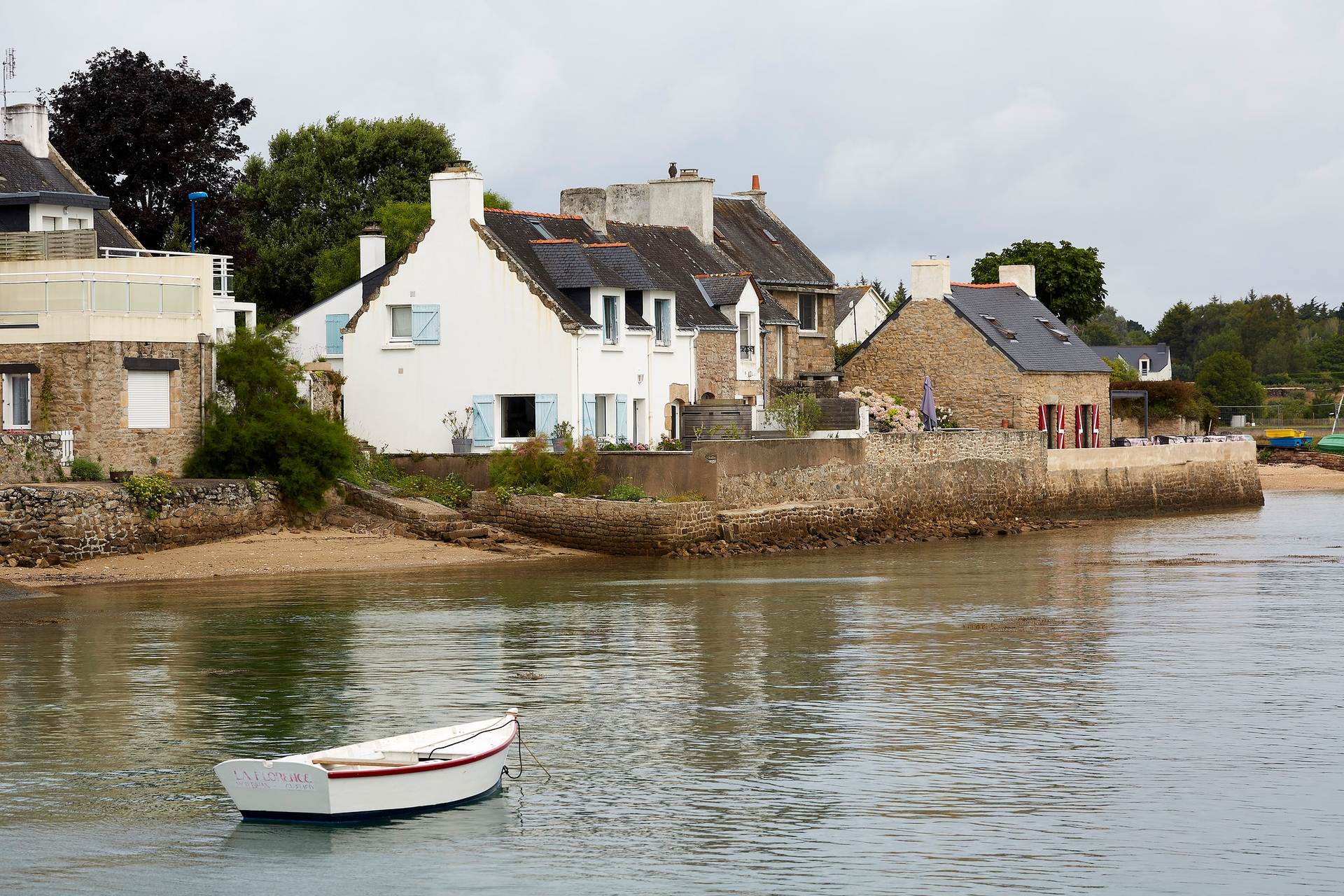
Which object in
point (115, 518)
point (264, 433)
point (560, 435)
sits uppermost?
point (264, 433)

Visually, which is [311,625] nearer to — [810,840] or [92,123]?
[810,840]

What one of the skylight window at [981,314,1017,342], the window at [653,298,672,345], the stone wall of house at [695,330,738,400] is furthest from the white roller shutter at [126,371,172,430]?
the skylight window at [981,314,1017,342]

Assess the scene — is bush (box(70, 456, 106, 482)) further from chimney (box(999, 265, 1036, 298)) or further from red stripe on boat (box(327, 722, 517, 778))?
chimney (box(999, 265, 1036, 298))

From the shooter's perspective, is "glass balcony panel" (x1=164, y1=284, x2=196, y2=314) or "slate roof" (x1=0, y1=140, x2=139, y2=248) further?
"slate roof" (x1=0, y1=140, x2=139, y2=248)

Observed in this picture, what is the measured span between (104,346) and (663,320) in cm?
1721

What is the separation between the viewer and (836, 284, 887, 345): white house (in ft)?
322

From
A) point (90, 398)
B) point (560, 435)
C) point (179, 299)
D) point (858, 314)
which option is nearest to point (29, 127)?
point (179, 299)

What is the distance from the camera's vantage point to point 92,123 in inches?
2224

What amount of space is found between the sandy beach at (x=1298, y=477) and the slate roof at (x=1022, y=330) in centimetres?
1899

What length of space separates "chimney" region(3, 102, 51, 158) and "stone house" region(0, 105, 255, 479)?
882 centimetres

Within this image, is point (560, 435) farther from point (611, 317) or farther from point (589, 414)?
point (611, 317)

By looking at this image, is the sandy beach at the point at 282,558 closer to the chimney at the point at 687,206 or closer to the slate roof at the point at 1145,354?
the chimney at the point at 687,206

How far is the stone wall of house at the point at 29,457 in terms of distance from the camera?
36.8m

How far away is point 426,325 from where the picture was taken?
46.2 metres
